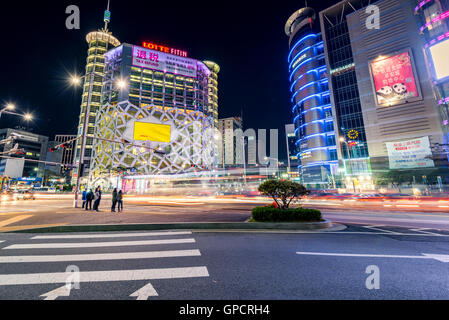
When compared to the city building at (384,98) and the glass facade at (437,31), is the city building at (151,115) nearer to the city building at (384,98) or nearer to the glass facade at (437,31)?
the city building at (384,98)

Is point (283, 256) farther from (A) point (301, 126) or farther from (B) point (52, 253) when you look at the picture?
(A) point (301, 126)

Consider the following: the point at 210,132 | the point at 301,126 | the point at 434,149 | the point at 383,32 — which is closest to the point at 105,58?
the point at 210,132

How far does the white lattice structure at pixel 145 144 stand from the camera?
70438 mm

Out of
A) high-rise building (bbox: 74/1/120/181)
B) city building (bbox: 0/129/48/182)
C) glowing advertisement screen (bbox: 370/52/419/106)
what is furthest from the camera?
city building (bbox: 0/129/48/182)

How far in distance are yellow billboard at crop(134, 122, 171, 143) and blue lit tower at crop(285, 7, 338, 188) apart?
48658 mm

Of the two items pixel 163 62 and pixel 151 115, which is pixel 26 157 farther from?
pixel 163 62

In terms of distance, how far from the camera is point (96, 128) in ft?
241

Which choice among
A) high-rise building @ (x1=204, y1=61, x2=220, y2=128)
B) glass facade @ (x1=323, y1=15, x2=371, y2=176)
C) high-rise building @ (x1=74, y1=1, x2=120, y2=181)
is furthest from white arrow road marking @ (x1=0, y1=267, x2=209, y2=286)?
high-rise building @ (x1=204, y1=61, x2=220, y2=128)

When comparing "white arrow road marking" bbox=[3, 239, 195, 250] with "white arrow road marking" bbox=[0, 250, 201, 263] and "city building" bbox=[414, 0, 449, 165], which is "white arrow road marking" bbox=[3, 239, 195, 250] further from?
"city building" bbox=[414, 0, 449, 165]

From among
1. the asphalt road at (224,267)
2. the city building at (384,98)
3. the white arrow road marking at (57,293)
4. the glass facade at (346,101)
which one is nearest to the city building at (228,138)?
the glass facade at (346,101)

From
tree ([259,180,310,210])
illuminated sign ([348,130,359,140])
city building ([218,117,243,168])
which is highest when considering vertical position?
city building ([218,117,243,168])

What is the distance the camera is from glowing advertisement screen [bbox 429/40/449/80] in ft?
116

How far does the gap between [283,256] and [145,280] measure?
134 inches

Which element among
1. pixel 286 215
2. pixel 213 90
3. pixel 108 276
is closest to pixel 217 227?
pixel 286 215
